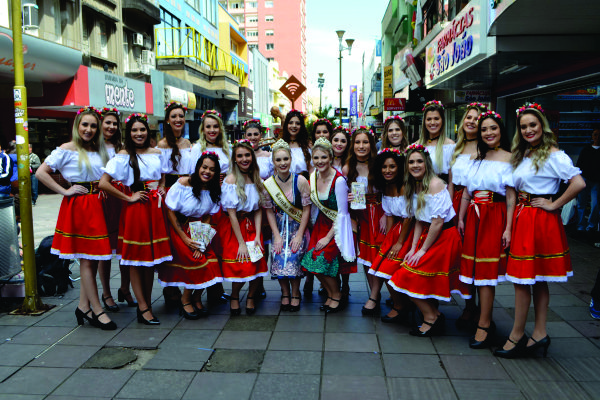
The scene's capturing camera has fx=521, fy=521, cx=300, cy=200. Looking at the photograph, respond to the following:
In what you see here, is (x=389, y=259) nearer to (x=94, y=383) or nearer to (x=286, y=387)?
(x=286, y=387)

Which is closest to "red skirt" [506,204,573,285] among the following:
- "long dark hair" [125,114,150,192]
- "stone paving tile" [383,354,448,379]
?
"stone paving tile" [383,354,448,379]

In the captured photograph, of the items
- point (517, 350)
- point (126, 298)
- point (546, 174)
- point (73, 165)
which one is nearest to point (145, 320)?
point (126, 298)

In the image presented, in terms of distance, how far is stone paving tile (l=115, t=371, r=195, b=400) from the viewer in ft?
11.5

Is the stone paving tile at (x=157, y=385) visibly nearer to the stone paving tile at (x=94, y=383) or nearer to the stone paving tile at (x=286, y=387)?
the stone paving tile at (x=94, y=383)

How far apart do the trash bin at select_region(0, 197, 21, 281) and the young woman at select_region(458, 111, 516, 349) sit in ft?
14.7

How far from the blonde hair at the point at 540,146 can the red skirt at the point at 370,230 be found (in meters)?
1.51

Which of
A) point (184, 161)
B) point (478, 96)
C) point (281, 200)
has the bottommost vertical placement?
point (281, 200)

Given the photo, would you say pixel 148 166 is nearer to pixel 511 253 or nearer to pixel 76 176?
pixel 76 176

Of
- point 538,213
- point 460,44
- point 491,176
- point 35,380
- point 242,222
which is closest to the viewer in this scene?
point 35,380

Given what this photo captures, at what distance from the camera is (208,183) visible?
5035 millimetres

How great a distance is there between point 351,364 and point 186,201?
2.16 metres

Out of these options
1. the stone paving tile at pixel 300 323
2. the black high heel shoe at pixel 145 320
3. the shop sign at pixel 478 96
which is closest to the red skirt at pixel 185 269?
the black high heel shoe at pixel 145 320

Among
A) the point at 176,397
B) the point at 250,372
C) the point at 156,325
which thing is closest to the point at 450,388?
the point at 250,372

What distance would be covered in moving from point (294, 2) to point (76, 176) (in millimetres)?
91469
